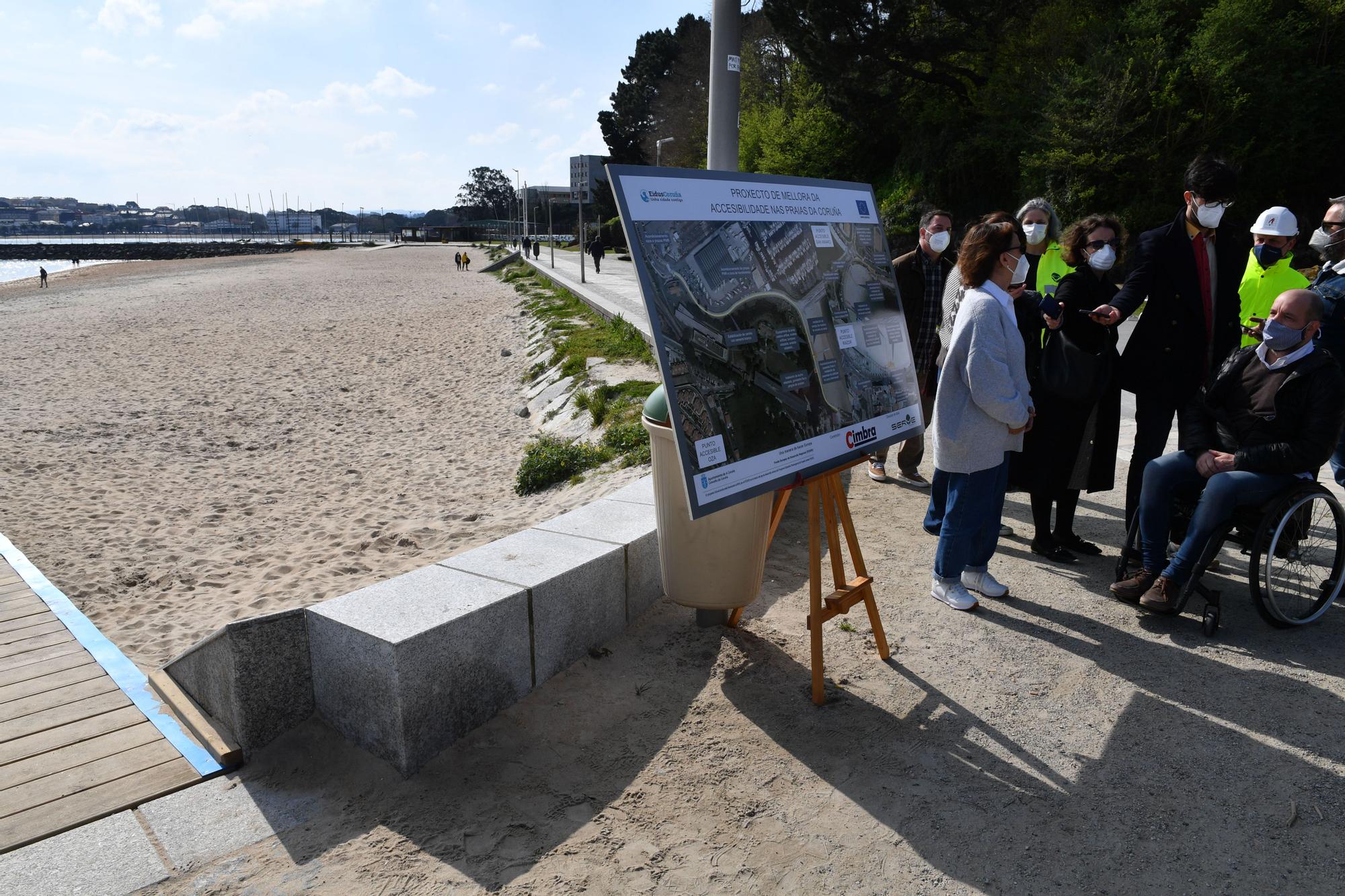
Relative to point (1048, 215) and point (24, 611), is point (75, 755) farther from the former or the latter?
point (1048, 215)

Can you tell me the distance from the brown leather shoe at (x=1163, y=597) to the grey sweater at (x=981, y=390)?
989 millimetres

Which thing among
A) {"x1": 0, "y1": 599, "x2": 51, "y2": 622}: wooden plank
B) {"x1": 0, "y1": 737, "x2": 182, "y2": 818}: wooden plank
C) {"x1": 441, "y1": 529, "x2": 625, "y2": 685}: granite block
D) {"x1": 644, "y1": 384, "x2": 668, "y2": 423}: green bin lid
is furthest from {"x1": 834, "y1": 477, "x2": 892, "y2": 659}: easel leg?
{"x1": 0, "y1": 599, "x2": 51, "y2": 622}: wooden plank

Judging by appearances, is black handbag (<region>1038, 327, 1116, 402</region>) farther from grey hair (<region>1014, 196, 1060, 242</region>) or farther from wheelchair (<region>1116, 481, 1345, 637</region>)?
grey hair (<region>1014, 196, 1060, 242</region>)

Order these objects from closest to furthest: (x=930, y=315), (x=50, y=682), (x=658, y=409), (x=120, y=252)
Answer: (x=658, y=409) → (x=50, y=682) → (x=930, y=315) → (x=120, y=252)

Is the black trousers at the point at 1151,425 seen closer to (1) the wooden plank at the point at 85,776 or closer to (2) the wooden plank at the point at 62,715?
(1) the wooden plank at the point at 85,776

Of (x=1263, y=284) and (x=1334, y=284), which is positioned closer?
(x=1334, y=284)

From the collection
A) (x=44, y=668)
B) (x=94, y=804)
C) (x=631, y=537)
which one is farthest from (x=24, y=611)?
(x=631, y=537)

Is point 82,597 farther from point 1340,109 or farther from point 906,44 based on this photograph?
point 906,44

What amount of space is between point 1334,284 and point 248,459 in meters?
10.9

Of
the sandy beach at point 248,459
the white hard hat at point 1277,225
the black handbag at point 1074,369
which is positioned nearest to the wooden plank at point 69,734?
the sandy beach at point 248,459

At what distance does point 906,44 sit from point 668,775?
36.9m

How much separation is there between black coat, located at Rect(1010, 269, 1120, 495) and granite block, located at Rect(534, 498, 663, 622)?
86.0 inches

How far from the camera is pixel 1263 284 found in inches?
207

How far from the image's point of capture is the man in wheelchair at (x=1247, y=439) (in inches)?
154
